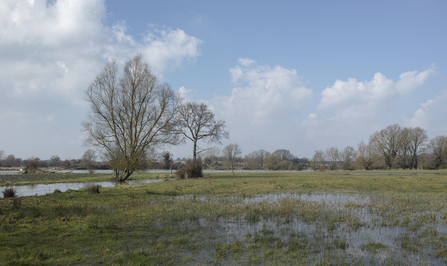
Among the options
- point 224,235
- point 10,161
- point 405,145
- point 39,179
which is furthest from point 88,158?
point 405,145

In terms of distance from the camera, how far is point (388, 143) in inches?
2923

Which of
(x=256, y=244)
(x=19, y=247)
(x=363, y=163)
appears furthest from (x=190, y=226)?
(x=363, y=163)

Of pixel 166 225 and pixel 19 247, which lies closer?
pixel 19 247

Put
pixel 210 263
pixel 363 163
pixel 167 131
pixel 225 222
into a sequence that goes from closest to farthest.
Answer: pixel 210 263
pixel 225 222
pixel 167 131
pixel 363 163

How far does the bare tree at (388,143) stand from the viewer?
72.9 metres

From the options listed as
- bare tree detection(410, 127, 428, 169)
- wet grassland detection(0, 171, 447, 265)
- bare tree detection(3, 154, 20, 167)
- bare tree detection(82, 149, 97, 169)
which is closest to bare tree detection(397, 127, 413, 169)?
bare tree detection(410, 127, 428, 169)

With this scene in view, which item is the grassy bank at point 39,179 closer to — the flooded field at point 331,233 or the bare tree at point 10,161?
the flooded field at point 331,233

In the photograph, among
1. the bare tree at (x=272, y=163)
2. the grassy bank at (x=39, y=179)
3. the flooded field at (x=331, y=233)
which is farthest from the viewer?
the bare tree at (x=272, y=163)

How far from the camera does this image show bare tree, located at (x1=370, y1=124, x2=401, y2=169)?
239 feet

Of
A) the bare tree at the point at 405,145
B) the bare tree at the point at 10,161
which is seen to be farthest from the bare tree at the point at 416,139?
the bare tree at the point at 10,161

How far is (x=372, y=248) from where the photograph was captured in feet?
18.4

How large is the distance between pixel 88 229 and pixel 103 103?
25.4m

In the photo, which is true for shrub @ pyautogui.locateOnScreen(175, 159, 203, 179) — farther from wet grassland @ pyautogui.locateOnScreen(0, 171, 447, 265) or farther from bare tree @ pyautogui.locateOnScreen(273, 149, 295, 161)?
bare tree @ pyautogui.locateOnScreen(273, 149, 295, 161)

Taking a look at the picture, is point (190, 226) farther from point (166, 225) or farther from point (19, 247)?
point (19, 247)
